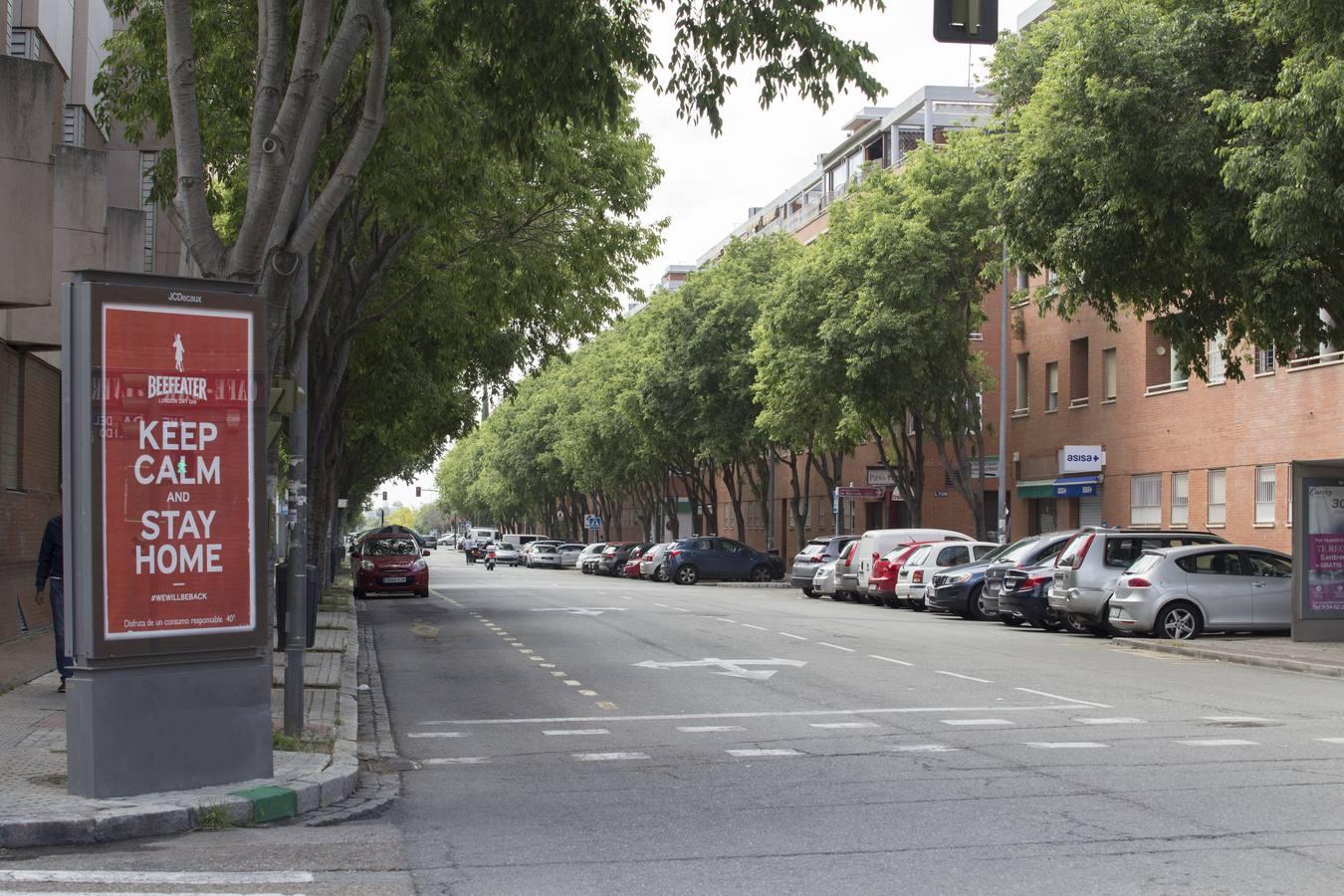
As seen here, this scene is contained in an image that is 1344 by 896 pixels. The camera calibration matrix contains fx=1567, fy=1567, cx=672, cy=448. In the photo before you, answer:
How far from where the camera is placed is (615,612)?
102 feet

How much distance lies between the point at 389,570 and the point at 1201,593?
2187cm

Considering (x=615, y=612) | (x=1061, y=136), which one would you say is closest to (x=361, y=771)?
(x=1061, y=136)

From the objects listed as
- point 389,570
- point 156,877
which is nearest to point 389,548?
point 389,570

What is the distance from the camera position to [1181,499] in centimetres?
4047

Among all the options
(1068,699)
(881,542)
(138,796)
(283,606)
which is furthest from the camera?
(881,542)

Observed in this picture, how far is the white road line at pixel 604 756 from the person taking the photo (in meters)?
11.4

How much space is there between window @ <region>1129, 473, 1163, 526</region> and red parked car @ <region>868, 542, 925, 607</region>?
8646 mm

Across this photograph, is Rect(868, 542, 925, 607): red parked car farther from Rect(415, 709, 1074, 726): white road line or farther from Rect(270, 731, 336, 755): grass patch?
Rect(270, 731, 336, 755): grass patch

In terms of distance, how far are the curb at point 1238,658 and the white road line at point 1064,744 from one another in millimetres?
7808

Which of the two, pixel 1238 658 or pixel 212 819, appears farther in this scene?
pixel 1238 658

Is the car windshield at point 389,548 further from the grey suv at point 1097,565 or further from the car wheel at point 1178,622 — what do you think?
the car wheel at point 1178,622

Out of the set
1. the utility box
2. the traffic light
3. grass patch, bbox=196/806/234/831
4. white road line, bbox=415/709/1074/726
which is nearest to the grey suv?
white road line, bbox=415/709/1074/726

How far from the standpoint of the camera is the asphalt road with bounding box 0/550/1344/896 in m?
7.28

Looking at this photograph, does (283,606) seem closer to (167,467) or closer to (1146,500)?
(167,467)
